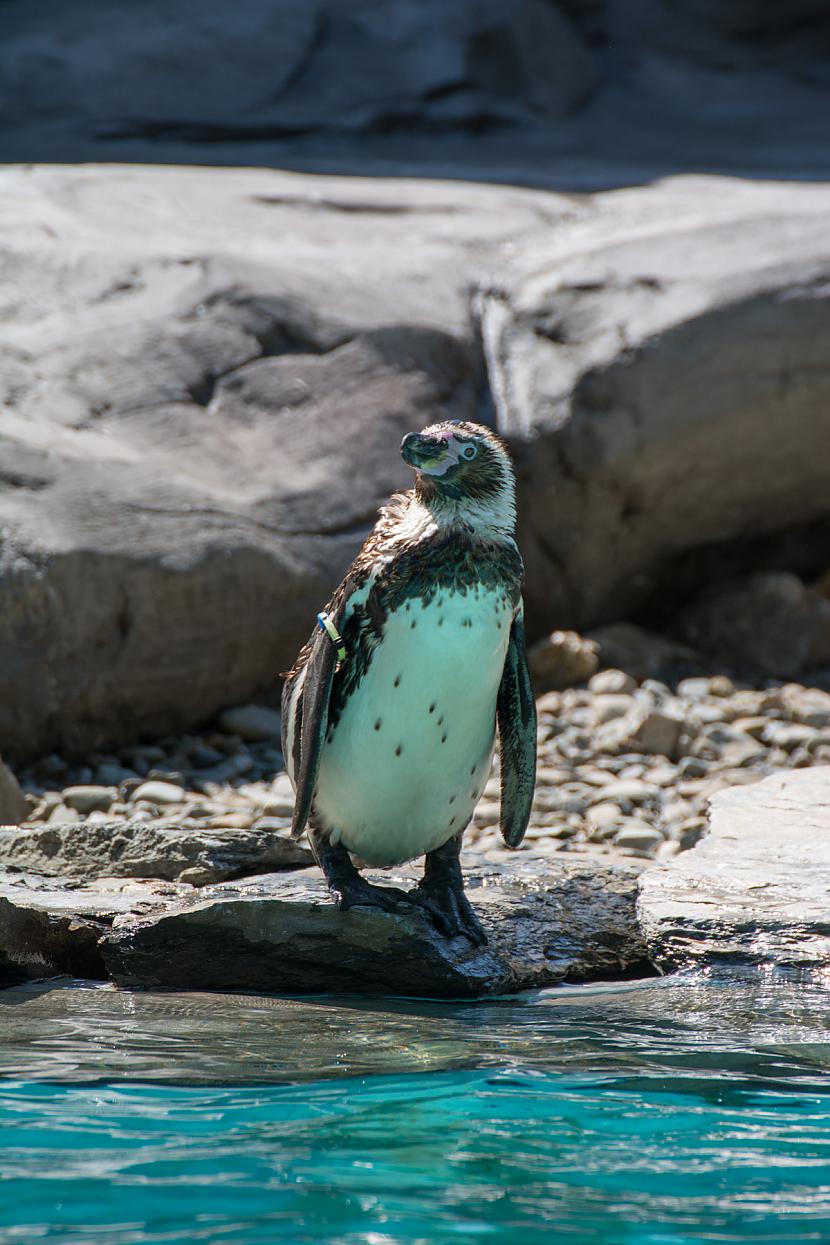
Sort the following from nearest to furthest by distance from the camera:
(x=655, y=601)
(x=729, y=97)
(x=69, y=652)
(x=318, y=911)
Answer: (x=318, y=911), (x=69, y=652), (x=655, y=601), (x=729, y=97)

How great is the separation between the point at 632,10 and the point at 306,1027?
14579mm

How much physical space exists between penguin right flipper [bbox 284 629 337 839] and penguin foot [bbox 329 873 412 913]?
0.18 m

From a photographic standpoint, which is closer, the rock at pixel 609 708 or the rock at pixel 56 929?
the rock at pixel 56 929

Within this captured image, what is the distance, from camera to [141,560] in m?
6.57

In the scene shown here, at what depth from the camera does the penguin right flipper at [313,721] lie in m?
3.86

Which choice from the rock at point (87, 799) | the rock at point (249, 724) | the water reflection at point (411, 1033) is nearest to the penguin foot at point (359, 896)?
the water reflection at point (411, 1033)

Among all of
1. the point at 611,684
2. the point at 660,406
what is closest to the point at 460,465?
the point at 611,684

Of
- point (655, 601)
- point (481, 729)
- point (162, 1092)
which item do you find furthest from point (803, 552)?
point (162, 1092)

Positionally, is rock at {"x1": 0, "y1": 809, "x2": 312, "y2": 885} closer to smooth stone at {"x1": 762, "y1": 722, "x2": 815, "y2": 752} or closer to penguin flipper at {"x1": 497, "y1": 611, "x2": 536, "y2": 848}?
penguin flipper at {"x1": 497, "y1": 611, "x2": 536, "y2": 848}

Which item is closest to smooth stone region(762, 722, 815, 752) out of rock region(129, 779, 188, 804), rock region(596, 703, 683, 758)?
rock region(596, 703, 683, 758)

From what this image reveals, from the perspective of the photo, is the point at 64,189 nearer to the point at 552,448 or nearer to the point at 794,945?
the point at 552,448

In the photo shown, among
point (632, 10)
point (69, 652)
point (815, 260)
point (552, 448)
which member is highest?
point (632, 10)

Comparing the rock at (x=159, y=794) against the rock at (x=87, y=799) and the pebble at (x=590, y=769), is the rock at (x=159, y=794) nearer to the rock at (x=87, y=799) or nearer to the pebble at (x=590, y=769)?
the pebble at (x=590, y=769)

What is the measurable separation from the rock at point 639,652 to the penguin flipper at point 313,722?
4.24 metres
